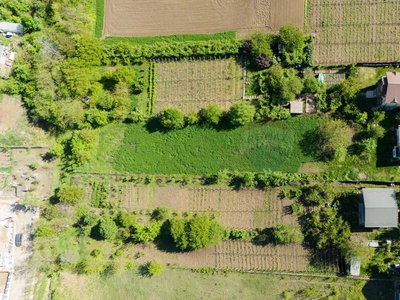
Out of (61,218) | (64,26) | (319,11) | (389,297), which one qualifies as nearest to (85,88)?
(64,26)

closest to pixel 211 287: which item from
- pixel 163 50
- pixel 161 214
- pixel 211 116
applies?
pixel 161 214

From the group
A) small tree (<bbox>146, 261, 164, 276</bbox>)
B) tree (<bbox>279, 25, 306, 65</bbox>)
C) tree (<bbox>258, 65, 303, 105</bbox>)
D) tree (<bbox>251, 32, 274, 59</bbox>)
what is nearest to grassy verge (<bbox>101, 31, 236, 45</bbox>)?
tree (<bbox>251, 32, 274, 59</bbox>)

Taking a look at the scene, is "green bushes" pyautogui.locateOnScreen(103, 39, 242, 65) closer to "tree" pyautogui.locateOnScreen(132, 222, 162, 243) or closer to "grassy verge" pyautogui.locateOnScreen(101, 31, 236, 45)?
"grassy verge" pyautogui.locateOnScreen(101, 31, 236, 45)

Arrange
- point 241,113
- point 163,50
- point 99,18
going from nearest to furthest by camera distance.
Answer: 1. point 241,113
2. point 163,50
3. point 99,18

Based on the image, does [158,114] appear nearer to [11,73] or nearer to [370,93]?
[11,73]

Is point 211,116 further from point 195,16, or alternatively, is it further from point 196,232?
point 196,232

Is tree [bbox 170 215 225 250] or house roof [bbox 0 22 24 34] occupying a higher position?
house roof [bbox 0 22 24 34]
